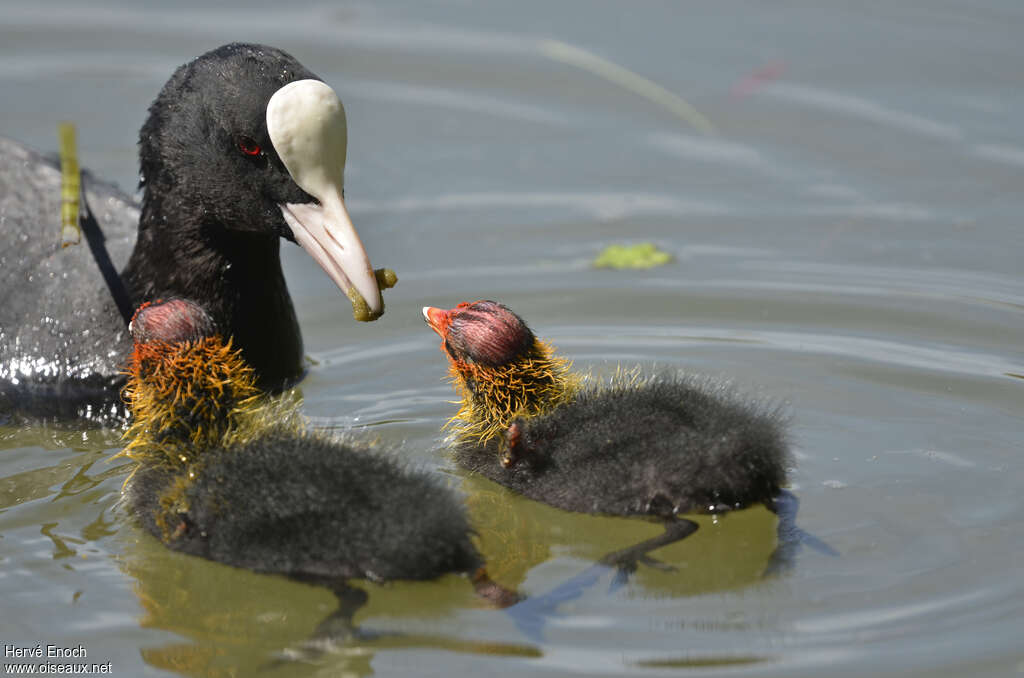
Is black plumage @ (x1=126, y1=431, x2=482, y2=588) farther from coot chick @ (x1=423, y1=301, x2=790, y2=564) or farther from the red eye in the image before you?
the red eye

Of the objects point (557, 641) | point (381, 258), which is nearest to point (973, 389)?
point (557, 641)

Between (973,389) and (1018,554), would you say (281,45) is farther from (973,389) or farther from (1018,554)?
(1018,554)

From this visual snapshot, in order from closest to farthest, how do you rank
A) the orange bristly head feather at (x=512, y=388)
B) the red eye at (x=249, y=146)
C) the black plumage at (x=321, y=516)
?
the black plumage at (x=321, y=516), the orange bristly head feather at (x=512, y=388), the red eye at (x=249, y=146)

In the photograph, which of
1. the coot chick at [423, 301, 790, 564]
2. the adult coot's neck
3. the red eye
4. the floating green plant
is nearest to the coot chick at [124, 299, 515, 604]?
the coot chick at [423, 301, 790, 564]

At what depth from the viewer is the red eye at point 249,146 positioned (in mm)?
5121

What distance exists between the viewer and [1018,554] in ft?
14.8

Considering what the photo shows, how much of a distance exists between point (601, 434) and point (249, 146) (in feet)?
5.10

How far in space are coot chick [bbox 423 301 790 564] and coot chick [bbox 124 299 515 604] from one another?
1.63ft

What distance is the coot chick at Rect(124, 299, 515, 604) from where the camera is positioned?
13.5 ft

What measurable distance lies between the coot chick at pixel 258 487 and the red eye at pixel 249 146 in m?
0.70

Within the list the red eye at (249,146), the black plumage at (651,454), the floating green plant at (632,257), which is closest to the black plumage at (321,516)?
the black plumage at (651,454)

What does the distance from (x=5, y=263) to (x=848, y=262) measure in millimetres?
3614

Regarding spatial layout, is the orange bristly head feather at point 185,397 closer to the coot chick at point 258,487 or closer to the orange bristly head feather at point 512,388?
the coot chick at point 258,487

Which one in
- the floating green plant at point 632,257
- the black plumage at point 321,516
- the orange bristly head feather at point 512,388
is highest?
the floating green plant at point 632,257
